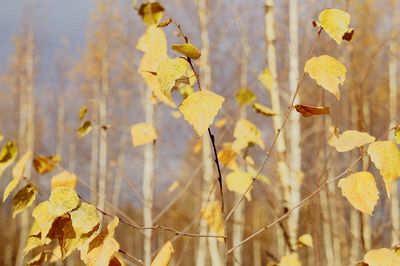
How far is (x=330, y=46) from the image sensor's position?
2.34 meters

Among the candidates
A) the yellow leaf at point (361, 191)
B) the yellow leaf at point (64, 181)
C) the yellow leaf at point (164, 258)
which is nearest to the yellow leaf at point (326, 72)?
the yellow leaf at point (361, 191)

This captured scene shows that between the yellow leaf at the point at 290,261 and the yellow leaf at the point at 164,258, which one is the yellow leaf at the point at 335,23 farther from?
the yellow leaf at the point at 290,261

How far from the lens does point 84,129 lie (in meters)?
1.65

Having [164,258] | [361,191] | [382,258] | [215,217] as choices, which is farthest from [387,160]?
[215,217]

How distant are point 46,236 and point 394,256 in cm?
80

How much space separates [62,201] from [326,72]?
24.2 inches

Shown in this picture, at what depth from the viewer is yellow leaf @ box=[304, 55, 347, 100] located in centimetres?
97

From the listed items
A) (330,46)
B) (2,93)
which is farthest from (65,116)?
(330,46)

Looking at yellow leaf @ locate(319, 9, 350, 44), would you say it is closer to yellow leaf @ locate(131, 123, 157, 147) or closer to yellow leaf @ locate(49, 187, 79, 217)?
yellow leaf @ locate(49, 187, 79, 217)

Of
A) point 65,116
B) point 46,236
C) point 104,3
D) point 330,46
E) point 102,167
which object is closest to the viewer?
point 46,236

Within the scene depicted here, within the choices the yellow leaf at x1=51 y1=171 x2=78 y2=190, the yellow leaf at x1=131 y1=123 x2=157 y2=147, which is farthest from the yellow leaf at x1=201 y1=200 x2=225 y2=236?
the yellow leaf at x1=51 y1=171 x2=78 y2=190

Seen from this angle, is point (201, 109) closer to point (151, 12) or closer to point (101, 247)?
point (101, 247)

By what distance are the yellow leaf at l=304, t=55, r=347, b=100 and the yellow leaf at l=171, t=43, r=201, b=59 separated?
0.24m

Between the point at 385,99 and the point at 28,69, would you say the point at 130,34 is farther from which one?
the point at 385,99
